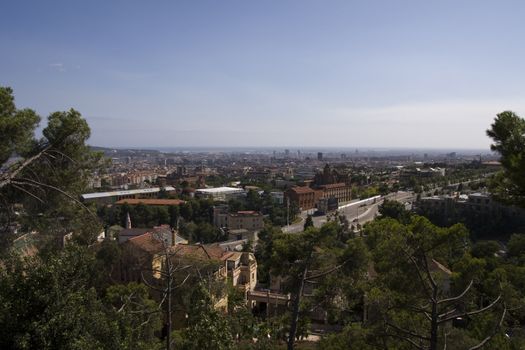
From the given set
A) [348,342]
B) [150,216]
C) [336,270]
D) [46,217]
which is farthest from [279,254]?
[150,216]

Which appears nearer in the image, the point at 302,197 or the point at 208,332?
the point at 208,332

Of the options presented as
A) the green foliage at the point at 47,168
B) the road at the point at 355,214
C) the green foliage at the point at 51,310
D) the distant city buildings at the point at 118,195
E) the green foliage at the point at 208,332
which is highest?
the green foliage at the point at 47,168

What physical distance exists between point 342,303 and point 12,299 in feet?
22.3

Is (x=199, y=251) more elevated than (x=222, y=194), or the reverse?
(x=199, y=251)

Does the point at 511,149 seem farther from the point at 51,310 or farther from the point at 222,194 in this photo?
the point at 222,194

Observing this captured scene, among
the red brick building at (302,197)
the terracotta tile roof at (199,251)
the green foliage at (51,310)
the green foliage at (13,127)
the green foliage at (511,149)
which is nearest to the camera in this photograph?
the green foliage at (51,310)

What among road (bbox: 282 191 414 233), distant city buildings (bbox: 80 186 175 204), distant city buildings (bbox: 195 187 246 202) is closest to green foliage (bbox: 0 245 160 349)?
road (bbox: 282 191 414 233)

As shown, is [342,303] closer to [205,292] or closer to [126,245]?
[205,292]

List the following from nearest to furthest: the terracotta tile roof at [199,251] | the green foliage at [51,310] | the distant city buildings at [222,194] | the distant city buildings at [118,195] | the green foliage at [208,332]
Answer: the green foliage at [51,310] → the green foliage at [208,332] → the terracotta tile roof at [199,251] → the distant city buildings at [118,195] → the distant city buildings at [222,194]

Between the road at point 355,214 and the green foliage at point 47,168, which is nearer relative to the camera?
the green foliage at point 47,168

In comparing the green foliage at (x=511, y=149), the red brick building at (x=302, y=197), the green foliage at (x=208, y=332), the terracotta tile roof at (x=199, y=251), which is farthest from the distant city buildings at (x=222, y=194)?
the green foliage at (x=208, y=332)

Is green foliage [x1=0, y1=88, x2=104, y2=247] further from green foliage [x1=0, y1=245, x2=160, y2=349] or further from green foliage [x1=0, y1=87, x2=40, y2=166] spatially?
green foliage [x1=0, y1=245, x2=160, y2=349]

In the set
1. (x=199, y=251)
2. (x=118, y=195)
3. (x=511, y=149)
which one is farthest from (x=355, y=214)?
(x=511, y=149)

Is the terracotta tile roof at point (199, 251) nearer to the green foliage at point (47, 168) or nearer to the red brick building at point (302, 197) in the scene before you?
the green foliage at point (47, 168)
